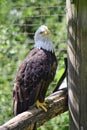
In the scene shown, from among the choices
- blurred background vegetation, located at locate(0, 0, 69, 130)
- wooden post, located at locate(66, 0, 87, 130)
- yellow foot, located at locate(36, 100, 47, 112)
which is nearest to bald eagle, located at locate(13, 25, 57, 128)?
yellow foot, located at locate(36, 100, 47, 112)

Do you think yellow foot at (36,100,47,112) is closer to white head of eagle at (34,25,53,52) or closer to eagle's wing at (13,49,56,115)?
eagle's wing at (13,49,56,115)

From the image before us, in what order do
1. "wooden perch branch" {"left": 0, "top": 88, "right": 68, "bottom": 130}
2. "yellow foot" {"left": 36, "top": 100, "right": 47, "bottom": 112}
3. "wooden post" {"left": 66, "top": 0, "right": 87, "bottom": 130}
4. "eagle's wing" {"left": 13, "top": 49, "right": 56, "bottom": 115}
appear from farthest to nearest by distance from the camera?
"eagle's wing" {"left": 13, "top": 49, "right": 56, "bottom": 115}
"yellow foot" {"left": 36, "top": 100, "right": 47, "bottom": 112}
"wooden post" {"left": 66, "top": 0, "right": 87, "bottom": 130}
"wooden perch branch" {"left": 0, "top": 88, "right": 68, "bottom": 130}

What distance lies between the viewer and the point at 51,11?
23.2ft

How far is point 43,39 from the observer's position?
470 centimetres

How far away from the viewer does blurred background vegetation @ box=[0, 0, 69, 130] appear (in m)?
5.74

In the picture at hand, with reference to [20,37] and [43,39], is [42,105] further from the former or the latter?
[20,37]

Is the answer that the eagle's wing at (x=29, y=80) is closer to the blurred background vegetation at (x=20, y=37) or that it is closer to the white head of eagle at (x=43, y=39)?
the white head of eagle at (x=43, y=39)

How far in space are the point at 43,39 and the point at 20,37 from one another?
6.01ft

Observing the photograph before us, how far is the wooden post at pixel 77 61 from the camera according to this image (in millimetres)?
3963

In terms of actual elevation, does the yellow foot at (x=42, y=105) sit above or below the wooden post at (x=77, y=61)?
below

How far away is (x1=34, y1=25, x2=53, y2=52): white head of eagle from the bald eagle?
0.13 ft

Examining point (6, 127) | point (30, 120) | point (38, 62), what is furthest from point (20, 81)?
point (6, 127)

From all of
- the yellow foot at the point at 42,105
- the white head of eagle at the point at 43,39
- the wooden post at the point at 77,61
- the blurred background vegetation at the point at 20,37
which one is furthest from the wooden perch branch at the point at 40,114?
the blurred background vegetation at the point at 20,37

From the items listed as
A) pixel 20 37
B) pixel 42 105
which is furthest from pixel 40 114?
pixel 20 37
